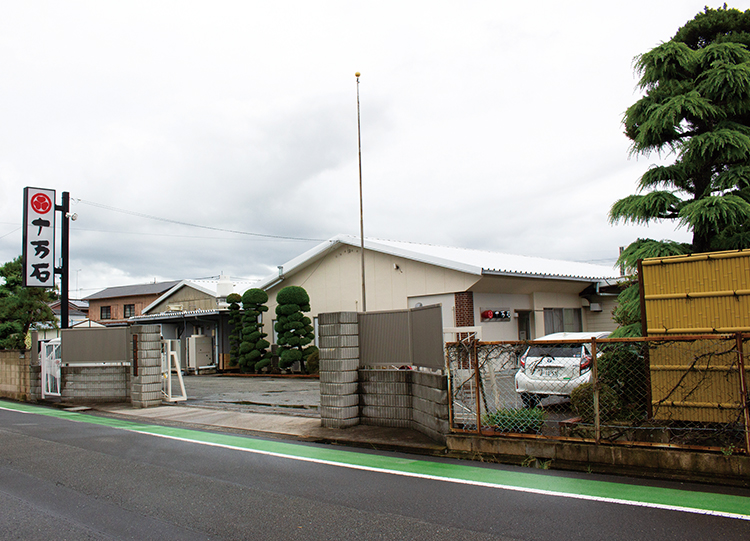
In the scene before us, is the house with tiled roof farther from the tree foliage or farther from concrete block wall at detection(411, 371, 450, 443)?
the tree foliage

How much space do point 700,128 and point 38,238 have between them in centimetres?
1816

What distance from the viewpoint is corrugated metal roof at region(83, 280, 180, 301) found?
49000mm

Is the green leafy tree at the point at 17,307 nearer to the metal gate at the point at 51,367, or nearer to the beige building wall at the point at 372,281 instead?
the metal gate at the point at 51,367

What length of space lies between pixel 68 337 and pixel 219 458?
9.50 metres

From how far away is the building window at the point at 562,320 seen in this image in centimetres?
2269

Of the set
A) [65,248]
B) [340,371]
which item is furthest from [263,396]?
[65,248]

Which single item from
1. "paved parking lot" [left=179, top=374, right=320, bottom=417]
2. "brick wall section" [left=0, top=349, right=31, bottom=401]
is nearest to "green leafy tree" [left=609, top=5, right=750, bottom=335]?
"paved parking lot" [left=179, top=374, right=320, bottom=417]

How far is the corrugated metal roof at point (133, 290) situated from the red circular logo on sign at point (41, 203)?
3182 cm

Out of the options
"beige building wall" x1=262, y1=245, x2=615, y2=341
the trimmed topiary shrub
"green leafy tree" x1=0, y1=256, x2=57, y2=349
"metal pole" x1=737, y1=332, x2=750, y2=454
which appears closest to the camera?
"metal pole" x1=737, y1=332, x2=750, y2=454

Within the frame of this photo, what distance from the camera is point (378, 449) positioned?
8.08m

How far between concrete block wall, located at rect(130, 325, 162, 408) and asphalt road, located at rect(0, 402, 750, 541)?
5.33m

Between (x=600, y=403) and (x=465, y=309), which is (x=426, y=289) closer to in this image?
(x=465, y=309)

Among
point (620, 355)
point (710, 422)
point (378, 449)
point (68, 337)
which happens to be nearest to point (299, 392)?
point (68, 337)

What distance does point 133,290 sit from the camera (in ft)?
167
